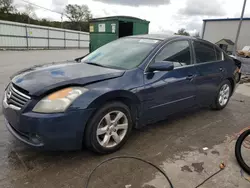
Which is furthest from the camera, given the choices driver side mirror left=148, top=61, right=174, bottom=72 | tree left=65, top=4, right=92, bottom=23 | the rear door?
tree left=65, top=4, right=92, bottom=23

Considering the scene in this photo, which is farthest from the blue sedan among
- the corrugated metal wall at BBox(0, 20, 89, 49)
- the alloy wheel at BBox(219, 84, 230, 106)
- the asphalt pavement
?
the corrugated metal wall at BBox(0, 20, 89, 49)

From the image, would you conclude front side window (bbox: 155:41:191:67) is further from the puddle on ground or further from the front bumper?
the front bumper

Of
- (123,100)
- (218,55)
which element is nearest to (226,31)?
(218,55)

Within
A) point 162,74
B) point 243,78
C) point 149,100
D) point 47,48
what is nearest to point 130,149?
point 149,100

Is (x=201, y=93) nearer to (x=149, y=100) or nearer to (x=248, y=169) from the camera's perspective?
(x=149, y=100)

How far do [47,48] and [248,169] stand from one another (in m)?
22.9

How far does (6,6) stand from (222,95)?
3814cm

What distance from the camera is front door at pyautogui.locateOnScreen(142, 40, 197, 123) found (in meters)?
2.90

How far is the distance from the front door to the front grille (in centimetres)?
145

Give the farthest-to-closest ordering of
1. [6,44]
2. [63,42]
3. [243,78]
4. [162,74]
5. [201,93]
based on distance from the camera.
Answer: [63,42], [6,44], [243,78], [201,93], [162,74]

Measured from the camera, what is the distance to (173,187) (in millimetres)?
2145

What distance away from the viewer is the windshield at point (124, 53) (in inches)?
117

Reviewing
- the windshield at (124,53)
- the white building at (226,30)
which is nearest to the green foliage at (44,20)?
the white building at (226,30)

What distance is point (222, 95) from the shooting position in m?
4.52
